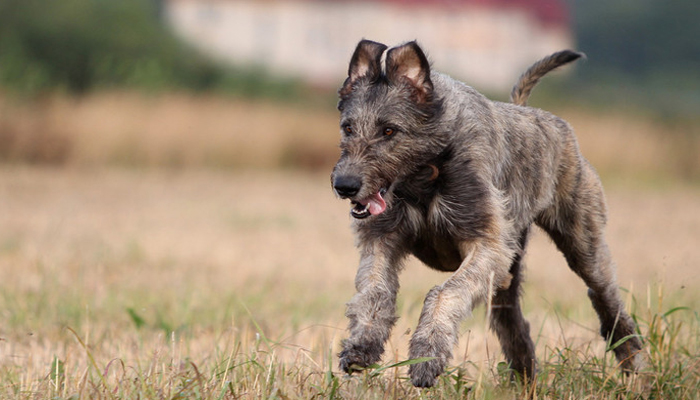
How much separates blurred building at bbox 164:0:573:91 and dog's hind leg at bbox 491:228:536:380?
1673 inches

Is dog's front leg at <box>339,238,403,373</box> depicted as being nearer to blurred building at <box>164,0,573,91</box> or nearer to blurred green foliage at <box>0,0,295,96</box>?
blurred green foliage at <box>0,0,295,96</box>

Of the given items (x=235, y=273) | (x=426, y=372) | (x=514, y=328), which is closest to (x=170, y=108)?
(x=235, y=273)

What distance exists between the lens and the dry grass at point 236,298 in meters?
4.21

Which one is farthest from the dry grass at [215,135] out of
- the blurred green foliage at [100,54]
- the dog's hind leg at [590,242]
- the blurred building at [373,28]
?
the blurred building at [373,28]

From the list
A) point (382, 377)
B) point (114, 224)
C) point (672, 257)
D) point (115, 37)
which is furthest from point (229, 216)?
point (115, 37)

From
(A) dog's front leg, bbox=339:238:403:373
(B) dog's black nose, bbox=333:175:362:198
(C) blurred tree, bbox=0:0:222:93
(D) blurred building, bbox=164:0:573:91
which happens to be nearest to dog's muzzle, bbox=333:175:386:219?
(B) dog's black nose, bbox=333:175:362:198

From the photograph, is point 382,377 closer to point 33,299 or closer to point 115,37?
point 33,299

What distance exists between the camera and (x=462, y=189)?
421cm

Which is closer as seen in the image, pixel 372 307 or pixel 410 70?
pixel 372 307

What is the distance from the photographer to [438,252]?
4492 millimetres

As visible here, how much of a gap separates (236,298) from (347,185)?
→ 3385 millimetres

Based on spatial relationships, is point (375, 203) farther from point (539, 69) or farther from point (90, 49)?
point (90, 49)

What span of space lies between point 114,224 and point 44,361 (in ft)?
23.6

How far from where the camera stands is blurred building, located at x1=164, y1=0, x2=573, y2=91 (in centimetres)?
4828
